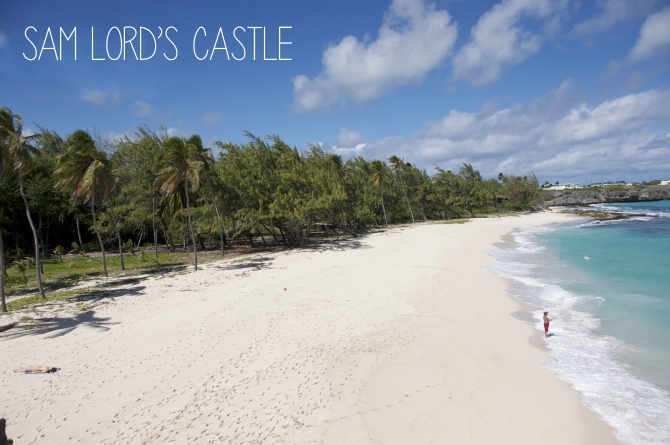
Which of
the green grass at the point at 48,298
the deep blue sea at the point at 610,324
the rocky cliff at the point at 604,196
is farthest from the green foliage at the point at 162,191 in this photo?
the rocky cliff at the point at 604,196

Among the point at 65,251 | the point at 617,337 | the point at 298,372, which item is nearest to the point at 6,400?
the point at 298,372

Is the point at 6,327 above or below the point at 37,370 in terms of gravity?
above

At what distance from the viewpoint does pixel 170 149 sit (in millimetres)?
16953

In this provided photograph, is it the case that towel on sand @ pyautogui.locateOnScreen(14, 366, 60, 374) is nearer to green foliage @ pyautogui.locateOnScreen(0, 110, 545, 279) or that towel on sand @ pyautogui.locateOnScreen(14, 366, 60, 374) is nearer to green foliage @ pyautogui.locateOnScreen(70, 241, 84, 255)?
green foliage @ pyautogui.locateOnScreen(0, 110, 545, 279)

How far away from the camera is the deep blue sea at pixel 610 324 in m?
6.23

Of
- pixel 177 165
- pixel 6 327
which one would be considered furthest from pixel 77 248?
pixel 6 327

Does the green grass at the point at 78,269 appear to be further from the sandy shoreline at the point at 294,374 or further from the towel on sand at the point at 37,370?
the towel on sand at the point at 37,370

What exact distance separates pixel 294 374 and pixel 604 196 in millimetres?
121005

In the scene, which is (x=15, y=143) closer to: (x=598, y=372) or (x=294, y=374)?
(x=294, y=374)

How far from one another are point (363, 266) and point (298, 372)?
11.1 meters

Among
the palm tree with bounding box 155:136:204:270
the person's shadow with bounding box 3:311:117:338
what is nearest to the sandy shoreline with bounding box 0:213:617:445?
the person's shadow with bounding box 3:311:117:338

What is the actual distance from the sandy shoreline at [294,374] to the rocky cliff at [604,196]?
92.4 metres

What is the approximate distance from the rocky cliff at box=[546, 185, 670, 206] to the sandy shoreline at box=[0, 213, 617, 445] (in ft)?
303

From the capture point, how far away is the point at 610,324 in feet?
33.2
